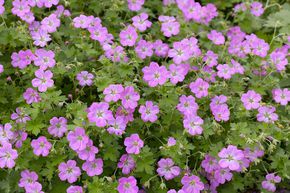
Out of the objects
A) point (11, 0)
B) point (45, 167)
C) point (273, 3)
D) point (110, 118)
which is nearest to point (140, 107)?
point (110, 118)

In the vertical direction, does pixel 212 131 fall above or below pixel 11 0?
below

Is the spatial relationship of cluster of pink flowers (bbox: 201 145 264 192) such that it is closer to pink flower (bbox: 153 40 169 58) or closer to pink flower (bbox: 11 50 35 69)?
pink flower (bbox: 153 40 169 58)

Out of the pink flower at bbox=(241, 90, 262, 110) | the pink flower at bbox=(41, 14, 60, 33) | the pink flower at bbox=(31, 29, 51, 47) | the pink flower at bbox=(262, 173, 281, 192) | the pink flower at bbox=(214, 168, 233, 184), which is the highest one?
the pink flower at bbox=(41, 14, 60, 33)

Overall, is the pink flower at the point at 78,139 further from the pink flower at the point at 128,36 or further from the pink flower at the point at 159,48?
the pink flower at the point at 159,48

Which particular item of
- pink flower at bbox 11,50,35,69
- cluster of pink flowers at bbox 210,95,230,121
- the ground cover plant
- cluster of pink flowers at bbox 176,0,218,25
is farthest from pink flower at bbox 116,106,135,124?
cluster of pink flowers at bbox 176,0,218,25

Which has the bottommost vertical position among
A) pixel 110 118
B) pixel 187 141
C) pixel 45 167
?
pixel 45 167

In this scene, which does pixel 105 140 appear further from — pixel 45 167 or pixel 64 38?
pixel 64 38

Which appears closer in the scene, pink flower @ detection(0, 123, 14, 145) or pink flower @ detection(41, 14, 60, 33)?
pink flower @ detection(0, 123, 14, 145)
